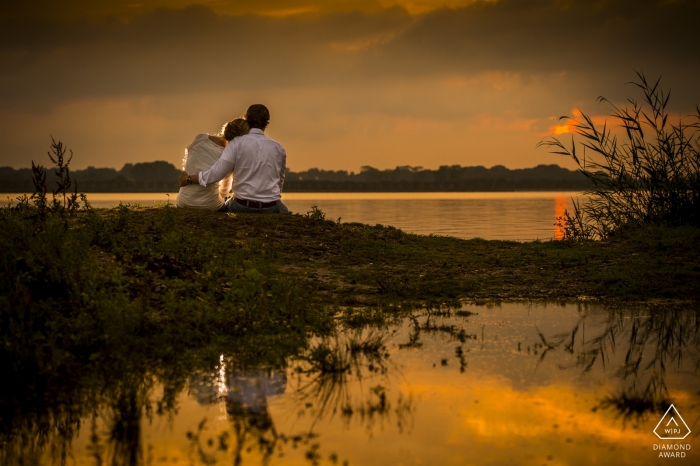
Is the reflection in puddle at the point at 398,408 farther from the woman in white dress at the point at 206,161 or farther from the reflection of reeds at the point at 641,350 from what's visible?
the woman in white dress at the point at 206,161

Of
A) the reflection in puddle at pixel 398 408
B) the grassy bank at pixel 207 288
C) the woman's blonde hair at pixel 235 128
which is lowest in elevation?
the reflection in puddle at pixel 398 408

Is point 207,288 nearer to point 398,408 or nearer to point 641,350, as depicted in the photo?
point 398,408

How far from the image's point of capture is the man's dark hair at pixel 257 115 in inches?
461

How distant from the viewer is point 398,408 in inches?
166

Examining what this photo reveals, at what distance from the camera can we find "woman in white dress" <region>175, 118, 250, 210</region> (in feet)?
38.7

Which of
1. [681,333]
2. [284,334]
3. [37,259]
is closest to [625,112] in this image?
[681,333]

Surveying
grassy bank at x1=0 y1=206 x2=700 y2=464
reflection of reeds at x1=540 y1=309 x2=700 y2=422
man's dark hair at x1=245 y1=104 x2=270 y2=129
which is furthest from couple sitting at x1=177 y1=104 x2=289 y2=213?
reflection of reeds at x1=540 y1=309 x2=700 y2=422

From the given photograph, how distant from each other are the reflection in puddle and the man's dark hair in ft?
21.0

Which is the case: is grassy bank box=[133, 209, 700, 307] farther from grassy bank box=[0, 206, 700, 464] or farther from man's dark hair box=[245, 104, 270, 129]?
man's dark hair box=[245, 104, 270, 129]

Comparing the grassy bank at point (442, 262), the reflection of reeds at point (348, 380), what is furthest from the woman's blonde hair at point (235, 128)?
the reflection of reeds at point (348, 380)

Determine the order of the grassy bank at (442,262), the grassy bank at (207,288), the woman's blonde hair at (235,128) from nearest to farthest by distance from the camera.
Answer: the grassy bank at (207,288) < the grassy bank at (442,262) < the woman's blonde hair at (235,128)

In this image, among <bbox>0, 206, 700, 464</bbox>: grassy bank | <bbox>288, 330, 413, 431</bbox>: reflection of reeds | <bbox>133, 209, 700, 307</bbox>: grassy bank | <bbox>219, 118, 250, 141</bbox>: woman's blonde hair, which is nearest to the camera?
<bbox>288, 330, 413, 431</bbox>: reflection of reeds

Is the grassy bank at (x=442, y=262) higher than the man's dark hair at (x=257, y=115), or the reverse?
the man's dark hair at (x=257, y=115)

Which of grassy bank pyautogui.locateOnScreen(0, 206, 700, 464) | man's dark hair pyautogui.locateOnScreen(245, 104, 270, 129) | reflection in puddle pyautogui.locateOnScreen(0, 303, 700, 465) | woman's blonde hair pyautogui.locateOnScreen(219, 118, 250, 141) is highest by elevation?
man's dark hair pyautogui.locateOnScreen(245, 104, 270, 129)
